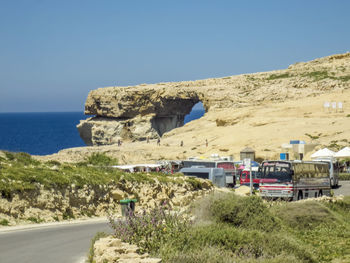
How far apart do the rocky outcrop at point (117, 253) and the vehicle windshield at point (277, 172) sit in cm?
1695

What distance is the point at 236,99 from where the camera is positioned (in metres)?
75.8

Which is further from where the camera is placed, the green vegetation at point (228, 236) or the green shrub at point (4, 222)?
the green shrub at point (4, 222)

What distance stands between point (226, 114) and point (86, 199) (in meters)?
46.8

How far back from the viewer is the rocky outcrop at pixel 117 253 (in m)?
8.72

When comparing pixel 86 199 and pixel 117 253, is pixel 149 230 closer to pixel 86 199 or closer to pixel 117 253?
Answer: pixel 117 253

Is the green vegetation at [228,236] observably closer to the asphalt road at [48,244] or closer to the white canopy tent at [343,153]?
the asphalt road at [48,244]

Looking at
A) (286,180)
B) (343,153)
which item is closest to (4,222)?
(286,180)

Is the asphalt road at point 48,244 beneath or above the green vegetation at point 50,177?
beneath

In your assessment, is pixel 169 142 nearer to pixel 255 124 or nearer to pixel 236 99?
pixel 255 124

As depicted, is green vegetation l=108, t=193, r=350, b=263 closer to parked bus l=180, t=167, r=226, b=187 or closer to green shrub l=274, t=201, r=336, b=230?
green shrub l=274, t=201, r=336, b=230

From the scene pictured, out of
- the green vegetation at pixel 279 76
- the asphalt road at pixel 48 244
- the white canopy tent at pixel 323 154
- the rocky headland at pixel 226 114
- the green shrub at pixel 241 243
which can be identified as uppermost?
the green vegetation at pixel 279 76

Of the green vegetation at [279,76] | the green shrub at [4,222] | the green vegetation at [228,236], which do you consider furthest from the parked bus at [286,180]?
the green vegetation at [279,76]

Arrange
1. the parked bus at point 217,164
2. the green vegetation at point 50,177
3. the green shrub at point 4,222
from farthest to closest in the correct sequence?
the parked bus at point 217,164 < the green vegetation at point 50,177 < the green shrub at point 4,222

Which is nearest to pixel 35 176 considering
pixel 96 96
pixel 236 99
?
pixel 236 99
